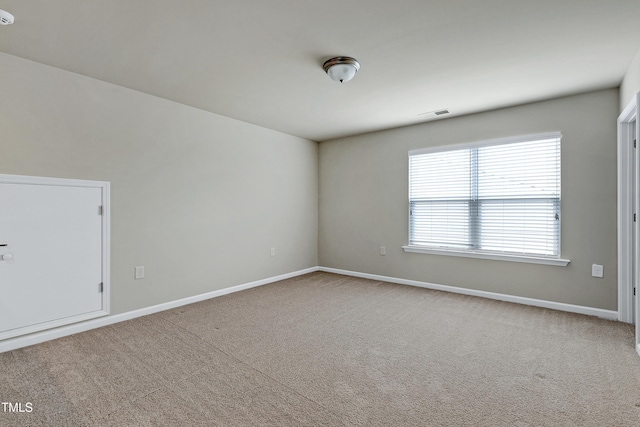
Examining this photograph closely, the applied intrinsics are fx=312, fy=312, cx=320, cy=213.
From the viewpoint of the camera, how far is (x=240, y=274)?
4.49 metres

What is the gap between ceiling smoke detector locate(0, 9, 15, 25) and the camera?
2016mm

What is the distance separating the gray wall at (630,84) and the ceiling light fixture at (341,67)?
2.27 meters

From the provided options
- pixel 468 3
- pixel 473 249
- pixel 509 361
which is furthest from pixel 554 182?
pixel 468 3

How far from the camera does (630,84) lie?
9.12 feet

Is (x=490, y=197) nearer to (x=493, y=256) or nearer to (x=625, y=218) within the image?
(x=493, y=256)

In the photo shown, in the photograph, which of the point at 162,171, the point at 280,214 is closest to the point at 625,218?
the point at 280,214

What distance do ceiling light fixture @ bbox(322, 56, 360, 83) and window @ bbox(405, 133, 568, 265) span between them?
2231 mm

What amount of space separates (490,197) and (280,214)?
10.1ft

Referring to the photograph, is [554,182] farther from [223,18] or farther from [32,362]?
[32,362]

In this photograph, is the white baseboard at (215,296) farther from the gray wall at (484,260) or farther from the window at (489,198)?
the window at (489,198)

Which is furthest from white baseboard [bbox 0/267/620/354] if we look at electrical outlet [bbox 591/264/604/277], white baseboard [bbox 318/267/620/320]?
electrical outlet [bbox 591/264/604/277]

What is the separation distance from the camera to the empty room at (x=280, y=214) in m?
1.99

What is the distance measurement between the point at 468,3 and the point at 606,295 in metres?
3.36

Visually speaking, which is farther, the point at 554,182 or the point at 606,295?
the point at 554,182
